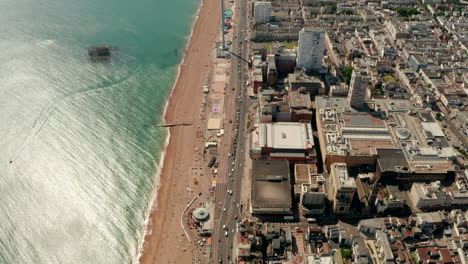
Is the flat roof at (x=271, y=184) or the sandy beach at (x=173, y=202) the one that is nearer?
the sandy beach at (x=173, y=202)

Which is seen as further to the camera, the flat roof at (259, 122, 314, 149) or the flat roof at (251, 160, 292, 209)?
the flat roof at (259, 122, 314, 149)

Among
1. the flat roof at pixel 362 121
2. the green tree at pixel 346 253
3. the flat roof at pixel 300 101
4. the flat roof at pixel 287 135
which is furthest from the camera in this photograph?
the flat roof at pixel 300 101

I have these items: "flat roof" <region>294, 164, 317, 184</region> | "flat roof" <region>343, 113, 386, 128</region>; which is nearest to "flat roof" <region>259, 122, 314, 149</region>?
"flat roof" <region>294, 164, 317, 184</region>

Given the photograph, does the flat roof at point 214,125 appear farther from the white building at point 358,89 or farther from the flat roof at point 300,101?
the white building at point 358,89

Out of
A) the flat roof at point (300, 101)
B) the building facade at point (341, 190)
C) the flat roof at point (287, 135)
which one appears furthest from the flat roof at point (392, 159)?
the flat roof at point (300, 101)

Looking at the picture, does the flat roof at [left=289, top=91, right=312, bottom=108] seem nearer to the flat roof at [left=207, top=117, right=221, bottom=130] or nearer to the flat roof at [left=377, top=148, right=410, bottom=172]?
the flat roof at [left=207, top=117, right=221, bottom=130]

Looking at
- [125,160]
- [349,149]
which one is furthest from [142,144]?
[349,149]

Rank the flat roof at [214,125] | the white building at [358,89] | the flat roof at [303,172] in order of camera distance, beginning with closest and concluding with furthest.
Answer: the flat roof at [303,172]
the white building at [358,89]
the flat roof at [214,125]
